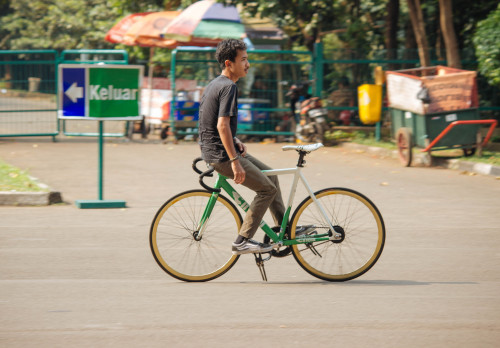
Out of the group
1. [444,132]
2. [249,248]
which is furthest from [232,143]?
[444,132]

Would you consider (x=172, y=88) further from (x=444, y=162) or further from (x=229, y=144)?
(x=229, y=144)

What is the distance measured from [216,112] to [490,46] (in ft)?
31.9

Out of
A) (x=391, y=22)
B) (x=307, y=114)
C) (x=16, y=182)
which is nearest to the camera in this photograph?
(x=16, y=182)

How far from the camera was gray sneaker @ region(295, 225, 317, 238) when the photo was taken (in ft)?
20.0

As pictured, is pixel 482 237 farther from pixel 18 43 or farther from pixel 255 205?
pixel 18 43

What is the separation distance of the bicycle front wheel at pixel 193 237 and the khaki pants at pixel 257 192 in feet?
0.43

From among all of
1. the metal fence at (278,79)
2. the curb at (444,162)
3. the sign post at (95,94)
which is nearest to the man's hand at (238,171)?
the sign post at (95,94)

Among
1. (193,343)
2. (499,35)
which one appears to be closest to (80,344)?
(193,343)

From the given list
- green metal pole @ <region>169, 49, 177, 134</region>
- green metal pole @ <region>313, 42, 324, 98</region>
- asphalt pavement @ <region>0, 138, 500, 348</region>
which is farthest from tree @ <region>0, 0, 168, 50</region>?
asphalt pavement @ <region>0, 138, 500, 348</region>

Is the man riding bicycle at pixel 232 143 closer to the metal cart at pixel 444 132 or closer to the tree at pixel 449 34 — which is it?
the metal cart at pixel 444 132

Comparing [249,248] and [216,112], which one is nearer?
[216,112]

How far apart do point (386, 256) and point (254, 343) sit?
116 inches

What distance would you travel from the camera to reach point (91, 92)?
1000 centimetres

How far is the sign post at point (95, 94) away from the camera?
9.93 meters
